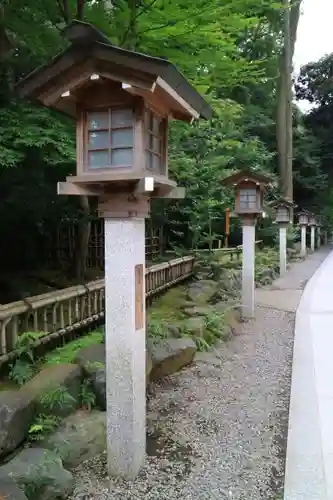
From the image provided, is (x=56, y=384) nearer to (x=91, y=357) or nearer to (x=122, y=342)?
(x=91, y=357)

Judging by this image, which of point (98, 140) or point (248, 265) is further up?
point (98, 140)

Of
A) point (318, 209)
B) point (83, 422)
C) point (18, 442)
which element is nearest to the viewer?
point (18, 442)

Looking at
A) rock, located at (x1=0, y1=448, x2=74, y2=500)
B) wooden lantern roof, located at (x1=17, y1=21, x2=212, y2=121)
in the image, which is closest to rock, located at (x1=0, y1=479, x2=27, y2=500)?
rock, located at (x1=0, y1=448, x2=74, y2=500)

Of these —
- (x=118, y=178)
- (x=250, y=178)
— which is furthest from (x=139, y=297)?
(x=250, y=178)

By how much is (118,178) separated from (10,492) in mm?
2177

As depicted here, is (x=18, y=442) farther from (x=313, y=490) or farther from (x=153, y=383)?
(x=313, y=490)

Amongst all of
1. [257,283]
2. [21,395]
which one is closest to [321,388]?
[21,395]

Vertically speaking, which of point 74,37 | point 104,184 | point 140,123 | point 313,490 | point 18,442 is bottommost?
point 313,490

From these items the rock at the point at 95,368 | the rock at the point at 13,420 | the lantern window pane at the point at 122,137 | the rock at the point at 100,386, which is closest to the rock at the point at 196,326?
the rock at the point at 95,368

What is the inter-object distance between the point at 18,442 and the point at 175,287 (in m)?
7.39

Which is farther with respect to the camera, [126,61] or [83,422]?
[83,422]

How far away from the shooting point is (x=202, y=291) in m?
9.77

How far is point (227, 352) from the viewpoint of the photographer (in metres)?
6.71

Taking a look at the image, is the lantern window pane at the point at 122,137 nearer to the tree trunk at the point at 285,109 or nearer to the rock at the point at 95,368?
the rock at the point at 95,368
